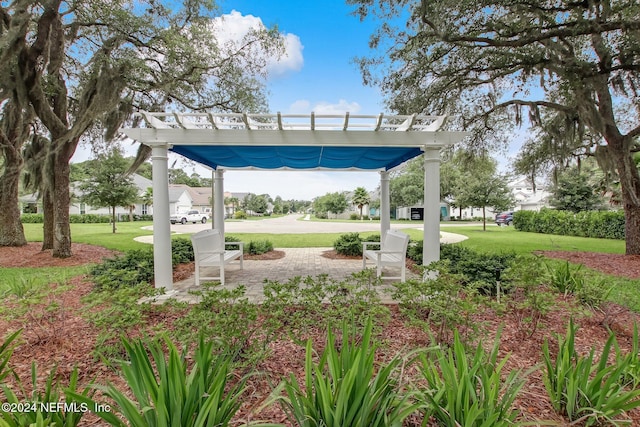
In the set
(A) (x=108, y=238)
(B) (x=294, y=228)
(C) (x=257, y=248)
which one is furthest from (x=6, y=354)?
(B) (x=294, y=228)

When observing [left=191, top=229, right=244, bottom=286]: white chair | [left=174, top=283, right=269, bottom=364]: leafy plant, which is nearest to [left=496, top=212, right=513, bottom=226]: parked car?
[left=191, top=229, right=244, bottom=286]: white chair

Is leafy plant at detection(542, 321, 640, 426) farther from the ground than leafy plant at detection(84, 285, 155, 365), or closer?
closer

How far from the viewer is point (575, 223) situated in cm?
1591

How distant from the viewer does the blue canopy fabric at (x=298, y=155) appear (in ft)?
16.4

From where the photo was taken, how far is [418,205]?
129 ft

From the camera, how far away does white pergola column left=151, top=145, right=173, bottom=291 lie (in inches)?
175

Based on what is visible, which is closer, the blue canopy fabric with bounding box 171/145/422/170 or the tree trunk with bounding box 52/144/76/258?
the blue canopy fabric with bounding box 171/145/422/170

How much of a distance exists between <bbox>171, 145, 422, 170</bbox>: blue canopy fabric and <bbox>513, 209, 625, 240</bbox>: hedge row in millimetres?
14264

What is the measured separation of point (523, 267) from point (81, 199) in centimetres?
1816

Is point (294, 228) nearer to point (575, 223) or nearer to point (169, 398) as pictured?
point (575, 223)

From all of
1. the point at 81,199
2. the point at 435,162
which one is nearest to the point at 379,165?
the point at 435,162

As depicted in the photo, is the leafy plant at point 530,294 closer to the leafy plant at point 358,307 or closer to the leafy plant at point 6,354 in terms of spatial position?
the leafy plant at point 358,307

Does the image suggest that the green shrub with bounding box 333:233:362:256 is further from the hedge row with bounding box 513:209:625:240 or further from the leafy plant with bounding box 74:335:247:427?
the hedge row with bounding box 513:209:625:240

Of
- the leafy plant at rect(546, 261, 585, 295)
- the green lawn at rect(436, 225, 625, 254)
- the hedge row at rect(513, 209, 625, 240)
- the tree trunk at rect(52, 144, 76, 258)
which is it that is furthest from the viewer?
the hedge row at rect(513, 209, 625, 240)
